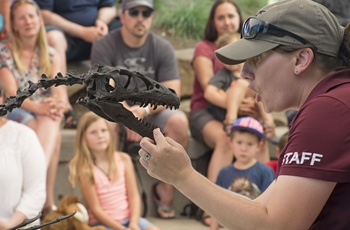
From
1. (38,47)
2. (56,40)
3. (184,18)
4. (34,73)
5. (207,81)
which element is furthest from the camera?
(184,18)

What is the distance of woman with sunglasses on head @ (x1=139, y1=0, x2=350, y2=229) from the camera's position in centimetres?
243

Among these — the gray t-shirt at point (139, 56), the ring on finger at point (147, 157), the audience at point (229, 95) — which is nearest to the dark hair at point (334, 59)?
the ring on finger at point (147, 157)

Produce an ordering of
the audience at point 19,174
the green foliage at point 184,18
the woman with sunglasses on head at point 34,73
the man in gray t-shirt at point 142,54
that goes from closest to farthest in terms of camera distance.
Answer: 1. the audience at point 19,174
2. the woman with sunglasses on head at point 34,73
3. the man in gray t-shirt at point 142,54
4. the green foliage at point 184,18

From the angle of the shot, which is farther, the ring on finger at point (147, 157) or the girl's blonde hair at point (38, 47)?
the girl's blonde hair at point (38, 47)

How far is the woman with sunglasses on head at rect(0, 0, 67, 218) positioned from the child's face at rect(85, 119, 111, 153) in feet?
1.14

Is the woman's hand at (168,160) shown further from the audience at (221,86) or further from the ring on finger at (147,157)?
the audience at (221,86)

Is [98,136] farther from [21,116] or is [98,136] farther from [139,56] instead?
[139,56]

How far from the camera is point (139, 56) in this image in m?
6.80

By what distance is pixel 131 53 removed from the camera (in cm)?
678

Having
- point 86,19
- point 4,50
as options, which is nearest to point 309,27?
point 4,50

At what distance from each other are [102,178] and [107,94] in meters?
3.40

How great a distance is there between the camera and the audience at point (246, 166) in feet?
19.2

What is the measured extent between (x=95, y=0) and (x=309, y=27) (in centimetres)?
505

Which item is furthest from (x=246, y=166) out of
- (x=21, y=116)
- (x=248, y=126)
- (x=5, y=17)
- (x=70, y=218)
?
(x=5, y=17)
